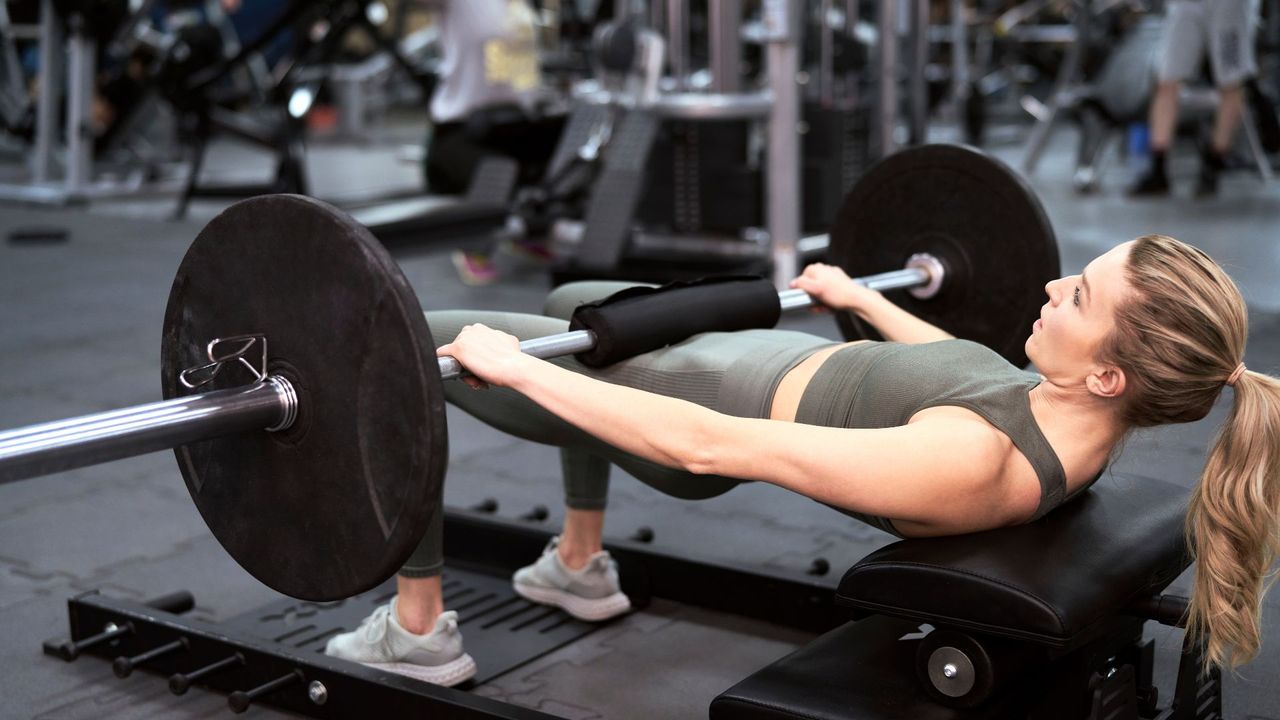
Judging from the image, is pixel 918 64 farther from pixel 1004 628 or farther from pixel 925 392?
pixel 1004 628

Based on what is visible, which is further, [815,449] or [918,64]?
[918,64]

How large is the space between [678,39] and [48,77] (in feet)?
12.9

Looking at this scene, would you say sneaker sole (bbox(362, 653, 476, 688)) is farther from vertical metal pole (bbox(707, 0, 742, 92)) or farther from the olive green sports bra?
vertical metal pole (bbox(707, 0, 742, 92))

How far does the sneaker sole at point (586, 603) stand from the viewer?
2242 mm

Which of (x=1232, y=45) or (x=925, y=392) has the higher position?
(x=1232, y=45)

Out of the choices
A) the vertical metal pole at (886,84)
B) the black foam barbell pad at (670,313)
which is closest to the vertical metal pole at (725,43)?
the vertical metal pole at (886,84)

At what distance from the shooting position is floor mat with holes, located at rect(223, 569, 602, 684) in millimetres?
2139

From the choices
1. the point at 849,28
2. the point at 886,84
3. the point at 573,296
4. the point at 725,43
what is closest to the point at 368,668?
the point at 573,296

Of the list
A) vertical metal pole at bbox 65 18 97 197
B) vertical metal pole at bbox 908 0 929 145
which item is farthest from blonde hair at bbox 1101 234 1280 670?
vertical metal pole at bbox 65 18 97 197

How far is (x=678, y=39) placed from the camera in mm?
4918

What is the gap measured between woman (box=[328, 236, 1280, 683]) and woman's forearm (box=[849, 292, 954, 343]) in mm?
322

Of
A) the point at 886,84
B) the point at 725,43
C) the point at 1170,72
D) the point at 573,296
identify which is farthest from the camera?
the point at 1170,72

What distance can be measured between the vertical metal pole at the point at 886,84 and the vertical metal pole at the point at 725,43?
35.1 inches

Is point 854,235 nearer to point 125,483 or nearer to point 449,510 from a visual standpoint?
point 449,510
